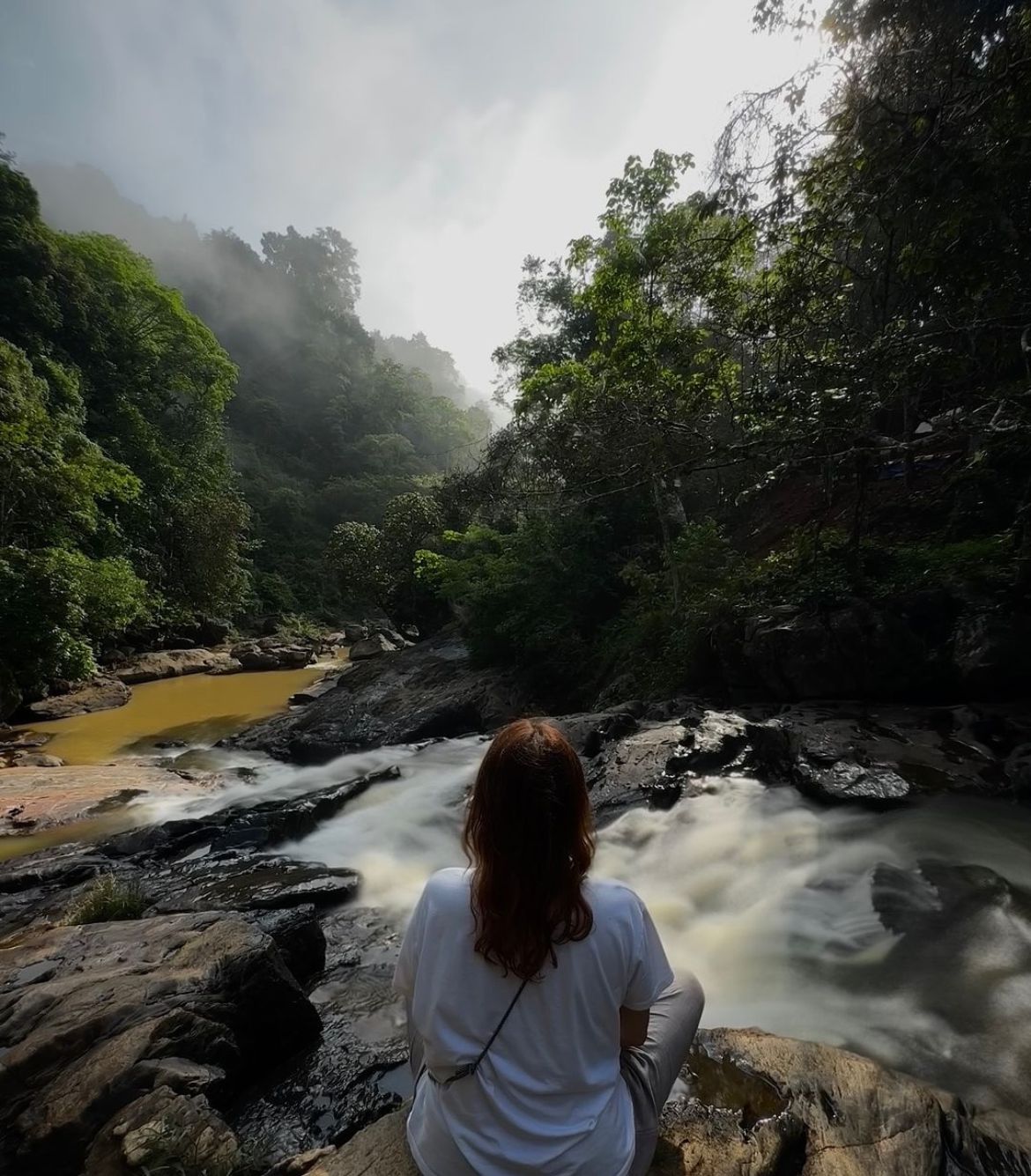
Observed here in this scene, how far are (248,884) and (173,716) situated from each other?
11.3 meters

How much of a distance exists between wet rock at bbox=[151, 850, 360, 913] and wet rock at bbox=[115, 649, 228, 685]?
1518 centimetres

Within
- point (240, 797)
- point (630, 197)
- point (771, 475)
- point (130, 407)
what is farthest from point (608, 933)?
point (130, 407)

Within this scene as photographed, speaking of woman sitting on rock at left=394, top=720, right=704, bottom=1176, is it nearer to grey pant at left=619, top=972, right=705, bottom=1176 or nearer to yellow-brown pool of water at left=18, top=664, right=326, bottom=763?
grey pant at left=619, top=972, right=705, bottom=1176

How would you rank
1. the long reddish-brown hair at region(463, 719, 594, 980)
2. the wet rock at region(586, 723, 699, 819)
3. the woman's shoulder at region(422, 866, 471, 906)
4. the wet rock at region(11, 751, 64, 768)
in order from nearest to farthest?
the long reddish-brown hair at region(463, 719, 594, 980), the woman's shoulder at region(422, 866, 471, 906), the wet rock at region(586, 723, 699, 819), the wet rock at region(11, 751, 64, 768)

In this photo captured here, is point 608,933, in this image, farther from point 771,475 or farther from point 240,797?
point 240,797

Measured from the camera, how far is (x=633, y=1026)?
1648 millimetres

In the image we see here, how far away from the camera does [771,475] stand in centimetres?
555

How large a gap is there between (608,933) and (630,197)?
36.8ft

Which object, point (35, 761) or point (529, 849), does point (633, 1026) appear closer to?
point (529, 849)

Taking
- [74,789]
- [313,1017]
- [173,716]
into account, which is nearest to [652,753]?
[313,1017]

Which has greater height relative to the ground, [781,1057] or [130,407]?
[130,407]

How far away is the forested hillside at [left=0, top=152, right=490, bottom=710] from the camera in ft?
52.5

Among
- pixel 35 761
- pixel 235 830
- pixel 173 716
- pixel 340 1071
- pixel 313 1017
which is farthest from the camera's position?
pixel 173 716

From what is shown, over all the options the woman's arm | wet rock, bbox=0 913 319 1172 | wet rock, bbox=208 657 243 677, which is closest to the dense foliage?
wet rock, bbox=208 657 243 677
